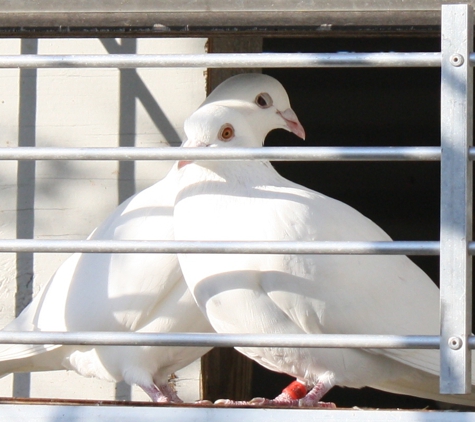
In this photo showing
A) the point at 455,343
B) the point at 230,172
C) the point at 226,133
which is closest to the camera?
the point at 455,343

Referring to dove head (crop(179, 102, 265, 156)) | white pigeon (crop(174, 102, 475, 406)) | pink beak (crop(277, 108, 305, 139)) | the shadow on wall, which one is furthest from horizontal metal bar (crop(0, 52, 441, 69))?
the shadow on wall

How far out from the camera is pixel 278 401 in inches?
119

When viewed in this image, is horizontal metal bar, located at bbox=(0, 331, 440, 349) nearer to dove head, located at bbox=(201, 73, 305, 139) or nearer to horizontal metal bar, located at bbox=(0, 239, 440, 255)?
horizontal metal bar, located at bbox=(0, 239, 440, 255)

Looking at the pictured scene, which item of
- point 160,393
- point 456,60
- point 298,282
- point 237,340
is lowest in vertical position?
point 160,393

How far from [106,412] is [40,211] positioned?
2569mm

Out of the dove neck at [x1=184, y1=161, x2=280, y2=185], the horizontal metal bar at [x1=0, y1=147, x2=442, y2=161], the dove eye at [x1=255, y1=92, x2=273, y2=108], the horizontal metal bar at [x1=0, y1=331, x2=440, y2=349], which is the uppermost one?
the dove eye at [x1=255, y1=92, x2=273, y2=108]

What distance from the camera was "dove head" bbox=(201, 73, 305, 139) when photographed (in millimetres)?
3504

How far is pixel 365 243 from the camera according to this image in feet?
6.57

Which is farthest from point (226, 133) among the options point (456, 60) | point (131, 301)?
point (456, 60)

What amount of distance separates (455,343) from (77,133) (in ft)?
9.38

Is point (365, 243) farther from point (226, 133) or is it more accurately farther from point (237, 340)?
point (226, 133)

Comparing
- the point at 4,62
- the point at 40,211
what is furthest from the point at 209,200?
the point at 40,211

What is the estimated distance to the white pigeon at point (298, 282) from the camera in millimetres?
2789

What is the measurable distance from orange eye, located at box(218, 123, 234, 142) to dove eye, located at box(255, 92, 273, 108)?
273 millimetres
